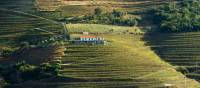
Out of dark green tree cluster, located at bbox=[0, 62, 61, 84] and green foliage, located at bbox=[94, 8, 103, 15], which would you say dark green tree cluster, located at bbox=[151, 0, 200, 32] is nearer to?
green foliage, located at bbox=[94, 8, 103, 15]

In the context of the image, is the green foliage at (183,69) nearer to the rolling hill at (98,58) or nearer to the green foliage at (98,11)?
the rolling hill at (98,58)

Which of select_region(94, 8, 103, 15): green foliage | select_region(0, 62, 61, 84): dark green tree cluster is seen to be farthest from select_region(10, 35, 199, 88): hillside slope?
select_region(94, 8, 103, 15): green foliage

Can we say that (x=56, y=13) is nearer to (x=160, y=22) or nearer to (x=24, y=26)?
(x=24, y=26)

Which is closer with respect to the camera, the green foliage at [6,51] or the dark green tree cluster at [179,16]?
the green foliage at [6,51]

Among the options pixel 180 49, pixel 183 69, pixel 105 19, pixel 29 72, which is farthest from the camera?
pixel 105 19

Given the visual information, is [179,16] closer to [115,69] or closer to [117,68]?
[117,68]

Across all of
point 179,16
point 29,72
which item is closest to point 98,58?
point 29,72

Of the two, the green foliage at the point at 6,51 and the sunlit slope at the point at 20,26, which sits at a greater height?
the sunlit slope at the point at 20,26

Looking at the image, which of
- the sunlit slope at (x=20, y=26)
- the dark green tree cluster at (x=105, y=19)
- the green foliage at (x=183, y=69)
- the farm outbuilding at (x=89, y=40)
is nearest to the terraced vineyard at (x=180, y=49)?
the green foliage at (x=183, y=69)
